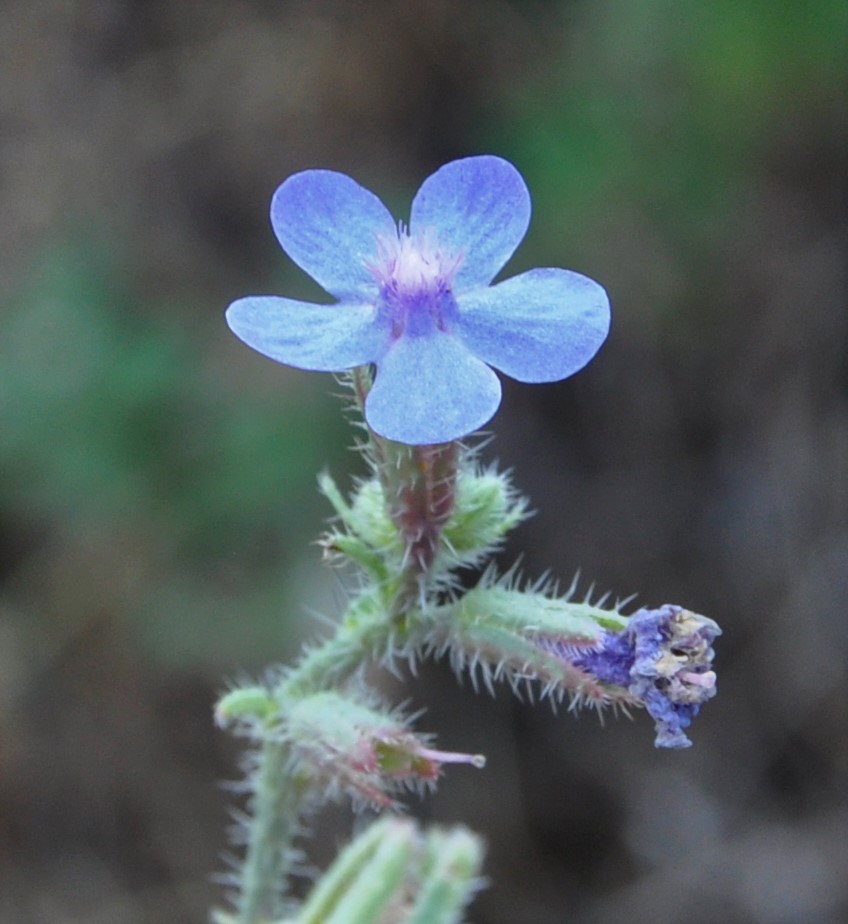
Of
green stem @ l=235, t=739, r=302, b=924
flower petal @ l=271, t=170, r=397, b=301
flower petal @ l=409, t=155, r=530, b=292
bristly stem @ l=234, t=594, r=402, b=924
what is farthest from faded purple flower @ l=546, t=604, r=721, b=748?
green stem @ l=235, t=739, r=302, b=924

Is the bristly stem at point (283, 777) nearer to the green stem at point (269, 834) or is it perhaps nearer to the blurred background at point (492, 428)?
the green stem at point (269, 834)

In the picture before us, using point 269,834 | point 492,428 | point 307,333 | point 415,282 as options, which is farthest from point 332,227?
point 492,428

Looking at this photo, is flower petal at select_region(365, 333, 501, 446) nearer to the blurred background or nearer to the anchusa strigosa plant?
the anchusa strigosa plant

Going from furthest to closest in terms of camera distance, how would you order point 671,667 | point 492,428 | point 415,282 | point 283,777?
1. point 492,428
2. point 283,777
3. point 415,282
4. point 671,667

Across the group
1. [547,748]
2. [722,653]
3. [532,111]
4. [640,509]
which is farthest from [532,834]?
[532,111]

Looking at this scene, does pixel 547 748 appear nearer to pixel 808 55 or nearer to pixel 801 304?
pixel 801 304

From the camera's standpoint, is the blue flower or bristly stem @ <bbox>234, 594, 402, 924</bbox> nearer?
the blue flower

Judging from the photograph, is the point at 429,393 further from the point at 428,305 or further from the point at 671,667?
the point at 671,667

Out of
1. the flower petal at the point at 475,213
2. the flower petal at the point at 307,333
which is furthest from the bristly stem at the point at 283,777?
the flower petal at the point at 475,213
